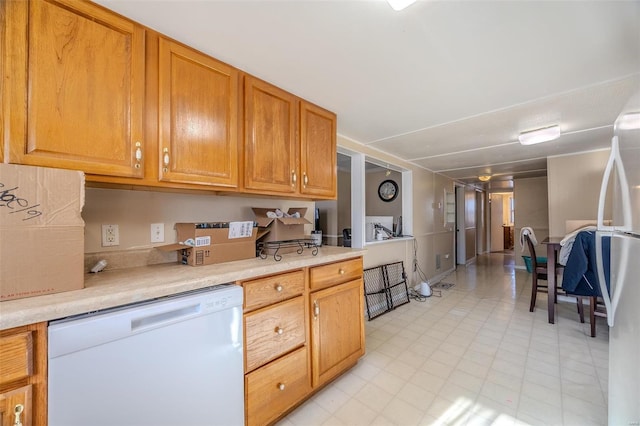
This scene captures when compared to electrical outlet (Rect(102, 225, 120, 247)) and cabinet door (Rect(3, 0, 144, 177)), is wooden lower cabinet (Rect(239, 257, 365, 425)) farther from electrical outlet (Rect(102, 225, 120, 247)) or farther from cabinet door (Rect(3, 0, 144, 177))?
cabinet door (Rect(3, 0, 144, 177))

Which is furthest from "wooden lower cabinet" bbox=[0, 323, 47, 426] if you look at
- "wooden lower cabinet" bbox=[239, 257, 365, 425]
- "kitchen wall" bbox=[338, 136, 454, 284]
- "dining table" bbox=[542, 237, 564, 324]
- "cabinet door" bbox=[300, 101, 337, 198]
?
"dining table" bbox=[542, 237, 564, 324]

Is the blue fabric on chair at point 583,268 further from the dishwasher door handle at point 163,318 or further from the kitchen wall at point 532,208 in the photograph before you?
the kitchen wall at point 532,208

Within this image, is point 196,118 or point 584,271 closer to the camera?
point 196,118

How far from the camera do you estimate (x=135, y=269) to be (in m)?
1.43

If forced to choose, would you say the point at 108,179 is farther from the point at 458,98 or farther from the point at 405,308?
the point at 405,308

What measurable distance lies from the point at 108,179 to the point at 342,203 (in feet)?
14.0

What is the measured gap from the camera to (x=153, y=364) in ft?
3.37

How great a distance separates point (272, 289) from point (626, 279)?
1.63 meters

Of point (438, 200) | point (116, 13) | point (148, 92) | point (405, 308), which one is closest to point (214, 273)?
point (148, 92)

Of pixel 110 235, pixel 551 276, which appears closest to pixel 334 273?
pixel 110 235

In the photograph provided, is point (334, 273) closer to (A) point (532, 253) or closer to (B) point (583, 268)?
(B) point (583, 268)

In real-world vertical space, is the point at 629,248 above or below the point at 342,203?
below

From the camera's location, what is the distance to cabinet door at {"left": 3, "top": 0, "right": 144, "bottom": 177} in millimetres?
958

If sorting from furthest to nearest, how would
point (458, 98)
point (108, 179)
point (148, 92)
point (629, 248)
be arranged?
point (458, 98) < point (148, 92) < point (108, 179) < point (629, 248)
